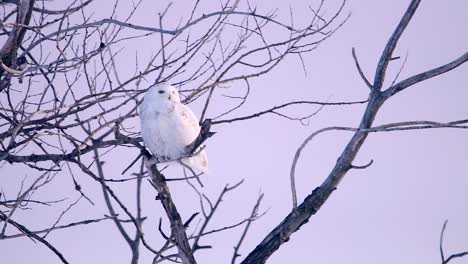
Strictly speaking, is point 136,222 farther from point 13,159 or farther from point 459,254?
point 459,254

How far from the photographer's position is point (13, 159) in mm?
3727

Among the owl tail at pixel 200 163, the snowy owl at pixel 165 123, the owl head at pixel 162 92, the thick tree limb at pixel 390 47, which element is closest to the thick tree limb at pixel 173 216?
the snowy owl at pixel 165 123

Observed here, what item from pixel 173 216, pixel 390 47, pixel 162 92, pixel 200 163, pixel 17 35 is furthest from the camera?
pixel 200 163

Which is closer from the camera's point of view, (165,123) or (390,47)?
(390,47)

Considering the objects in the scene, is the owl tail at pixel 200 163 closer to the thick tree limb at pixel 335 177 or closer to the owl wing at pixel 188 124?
the owl wing at pixel 188 124

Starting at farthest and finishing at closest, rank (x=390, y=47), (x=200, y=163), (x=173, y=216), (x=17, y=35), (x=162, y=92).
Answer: (x=200, y=163) < (x=162, y=92) < (x=17, y=35) < (x=173, y=216) < (x=390, y=47)

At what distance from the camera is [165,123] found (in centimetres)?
421

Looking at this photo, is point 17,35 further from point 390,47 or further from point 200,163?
point 390,47

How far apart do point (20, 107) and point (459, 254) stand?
2682mm

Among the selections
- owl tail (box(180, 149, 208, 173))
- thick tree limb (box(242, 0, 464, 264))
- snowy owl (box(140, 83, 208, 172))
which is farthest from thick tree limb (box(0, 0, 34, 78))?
thick tree limb (box(242, 0, 464, 264))

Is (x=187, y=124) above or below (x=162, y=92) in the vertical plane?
below

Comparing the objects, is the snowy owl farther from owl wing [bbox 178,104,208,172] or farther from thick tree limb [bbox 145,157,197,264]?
thick tree limb [bbox 145,157,197,264]

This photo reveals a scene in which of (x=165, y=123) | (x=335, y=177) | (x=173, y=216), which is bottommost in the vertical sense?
(x=335, y=177)

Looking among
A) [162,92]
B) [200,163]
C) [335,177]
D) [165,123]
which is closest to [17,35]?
[162,92]
